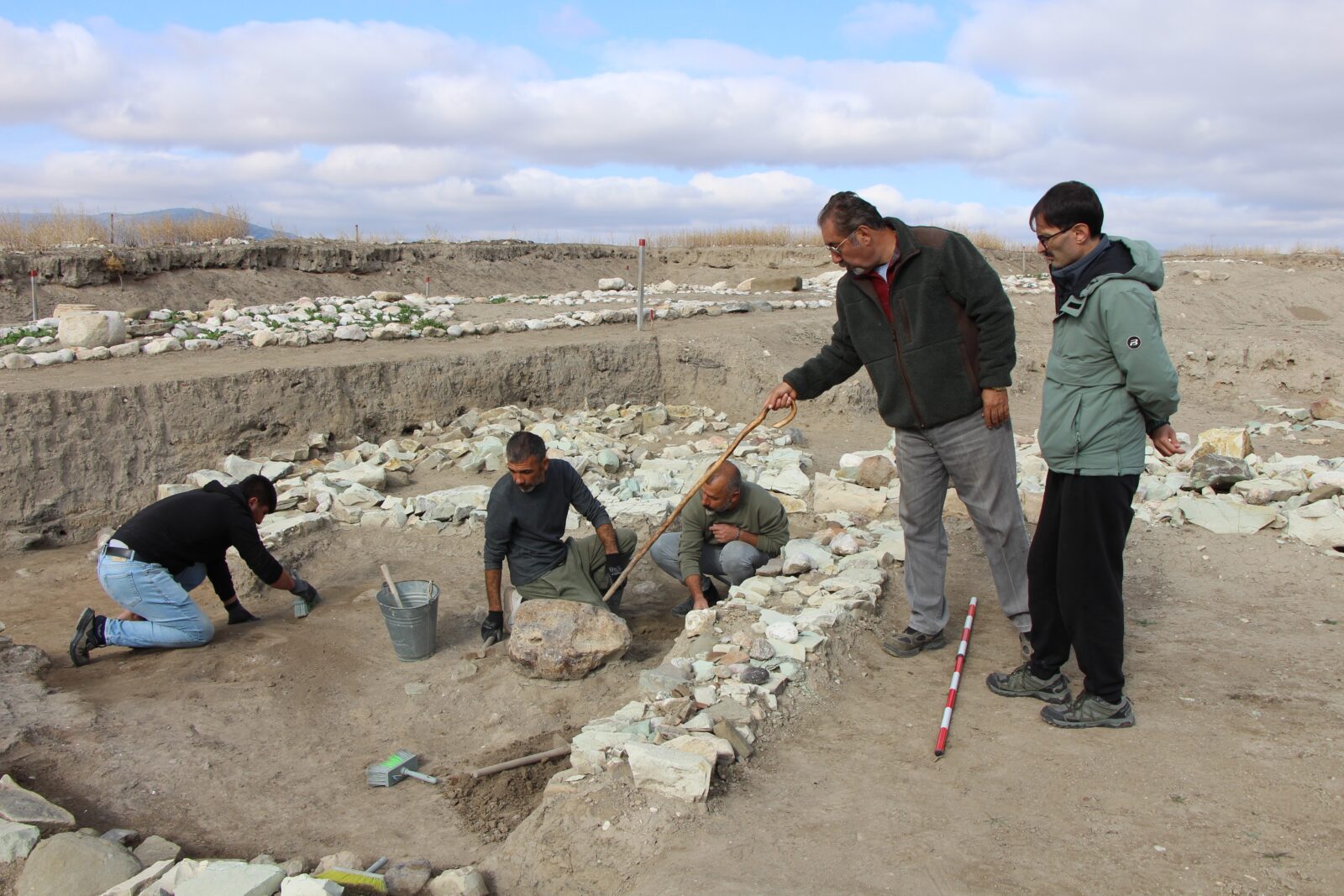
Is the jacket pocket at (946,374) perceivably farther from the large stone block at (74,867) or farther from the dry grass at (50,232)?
the dry grass at (50,232)

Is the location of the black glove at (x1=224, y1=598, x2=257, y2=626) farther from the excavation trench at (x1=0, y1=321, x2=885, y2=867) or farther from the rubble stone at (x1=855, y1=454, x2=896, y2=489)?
the rubble stone at (x1=855, y1=454, x2=896, y2=489)

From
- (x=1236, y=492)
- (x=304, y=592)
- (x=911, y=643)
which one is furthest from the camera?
(x=1236, y=492)

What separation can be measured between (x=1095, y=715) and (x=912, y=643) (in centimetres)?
85

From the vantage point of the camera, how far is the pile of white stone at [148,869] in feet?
8.76

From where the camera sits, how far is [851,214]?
10.4 ft

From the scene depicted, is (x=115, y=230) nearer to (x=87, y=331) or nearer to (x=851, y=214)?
(x=87, y=331)

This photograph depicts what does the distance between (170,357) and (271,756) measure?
6.56 m

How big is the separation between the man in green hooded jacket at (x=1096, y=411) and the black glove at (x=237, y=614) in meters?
4.42

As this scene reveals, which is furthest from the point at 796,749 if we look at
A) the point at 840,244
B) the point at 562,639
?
the point at 840,244

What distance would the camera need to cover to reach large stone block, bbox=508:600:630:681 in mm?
4453

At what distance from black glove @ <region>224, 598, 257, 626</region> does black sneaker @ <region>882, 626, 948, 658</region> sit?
146 inches

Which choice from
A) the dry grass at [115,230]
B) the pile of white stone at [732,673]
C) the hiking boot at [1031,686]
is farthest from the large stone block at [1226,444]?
the dry grass at [115,230]

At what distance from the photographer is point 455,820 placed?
337 centimetres

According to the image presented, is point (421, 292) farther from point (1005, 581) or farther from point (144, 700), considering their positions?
point (1005, 581)
